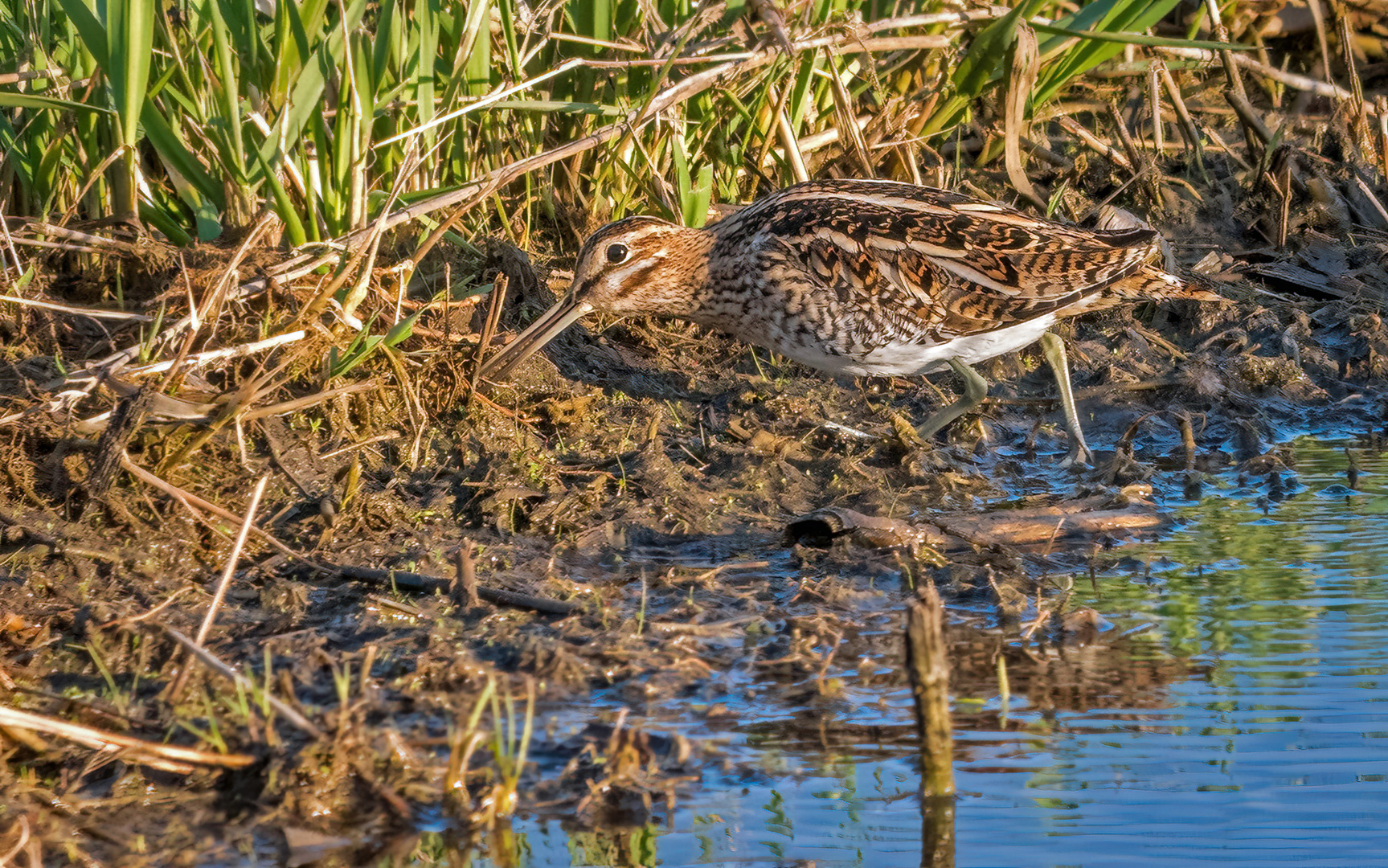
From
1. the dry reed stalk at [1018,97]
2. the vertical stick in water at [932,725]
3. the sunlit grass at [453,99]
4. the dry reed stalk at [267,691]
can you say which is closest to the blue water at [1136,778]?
the vertical stick in water at [932,725]

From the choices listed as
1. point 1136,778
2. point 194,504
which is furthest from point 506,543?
point 1136,778

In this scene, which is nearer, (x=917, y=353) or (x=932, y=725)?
(x=932, y=725)

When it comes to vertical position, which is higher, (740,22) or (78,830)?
(740,22)

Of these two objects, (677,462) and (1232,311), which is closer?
(677,462)

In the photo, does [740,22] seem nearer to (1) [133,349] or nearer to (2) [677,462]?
(2) [677,462]

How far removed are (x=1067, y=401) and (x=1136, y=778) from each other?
2.97 metres

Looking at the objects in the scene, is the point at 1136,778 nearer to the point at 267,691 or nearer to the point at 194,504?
the point at 267,691

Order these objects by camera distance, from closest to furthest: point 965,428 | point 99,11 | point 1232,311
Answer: point 99,11, point 965,428, point 1232,311

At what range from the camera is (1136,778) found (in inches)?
133

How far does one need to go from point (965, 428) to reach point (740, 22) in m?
2.06

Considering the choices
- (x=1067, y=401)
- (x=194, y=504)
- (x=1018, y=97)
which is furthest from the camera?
(x=1018, y=97)

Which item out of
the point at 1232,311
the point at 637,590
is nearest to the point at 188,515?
the point at 637,590

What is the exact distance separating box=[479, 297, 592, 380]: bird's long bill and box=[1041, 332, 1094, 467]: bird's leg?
1.91 meters

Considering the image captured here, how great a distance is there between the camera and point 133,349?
4.89 m
